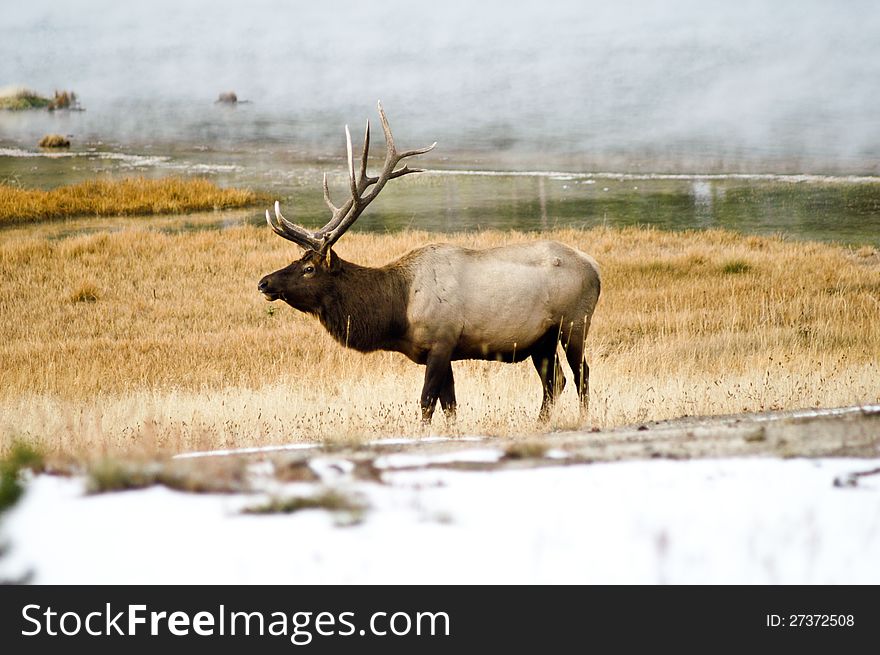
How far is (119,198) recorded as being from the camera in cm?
1564

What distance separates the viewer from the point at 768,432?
308 cm

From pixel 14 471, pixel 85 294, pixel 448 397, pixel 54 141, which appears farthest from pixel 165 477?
pixel 54 141

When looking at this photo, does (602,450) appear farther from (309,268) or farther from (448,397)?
(309,268)

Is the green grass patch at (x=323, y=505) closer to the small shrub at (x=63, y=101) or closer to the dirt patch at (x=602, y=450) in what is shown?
the dirt patch at (x=602, y=450)

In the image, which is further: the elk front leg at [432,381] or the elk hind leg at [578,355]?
the elk hind leg at [578,355]

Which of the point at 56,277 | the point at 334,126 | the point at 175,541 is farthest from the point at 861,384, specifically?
the point at 334,126

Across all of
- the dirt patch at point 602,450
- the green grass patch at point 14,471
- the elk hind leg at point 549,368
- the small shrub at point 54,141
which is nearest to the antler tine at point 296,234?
the elk hind leg at point 549,368

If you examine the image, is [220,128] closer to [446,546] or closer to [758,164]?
[758,164]

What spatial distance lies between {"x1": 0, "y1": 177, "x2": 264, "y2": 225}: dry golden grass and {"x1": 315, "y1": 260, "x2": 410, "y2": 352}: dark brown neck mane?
32.8ft

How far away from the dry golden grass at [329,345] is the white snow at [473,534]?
2.46ft

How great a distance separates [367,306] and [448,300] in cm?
50

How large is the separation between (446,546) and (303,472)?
45 cm

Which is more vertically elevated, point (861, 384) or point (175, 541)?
point (175, 541)

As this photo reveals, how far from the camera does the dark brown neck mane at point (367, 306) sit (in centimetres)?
591
